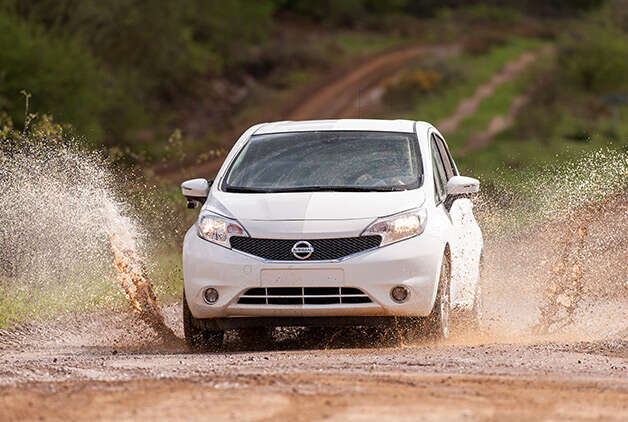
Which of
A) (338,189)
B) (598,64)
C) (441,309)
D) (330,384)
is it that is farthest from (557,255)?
(598,64)

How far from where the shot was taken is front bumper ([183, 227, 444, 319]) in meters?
8.34

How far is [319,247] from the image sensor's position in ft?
27.5

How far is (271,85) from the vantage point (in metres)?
49.8

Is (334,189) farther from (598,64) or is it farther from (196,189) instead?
(598,64)

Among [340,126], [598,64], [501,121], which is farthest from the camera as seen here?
[598,64]

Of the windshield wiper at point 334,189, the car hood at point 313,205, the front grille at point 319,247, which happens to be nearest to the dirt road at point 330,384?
the front grille at point 319,247

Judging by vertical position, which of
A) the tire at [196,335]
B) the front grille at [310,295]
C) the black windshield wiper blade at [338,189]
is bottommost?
the tire at [196,335]

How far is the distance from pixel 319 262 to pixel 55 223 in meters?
4.29

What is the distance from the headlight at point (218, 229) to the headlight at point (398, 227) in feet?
2.91

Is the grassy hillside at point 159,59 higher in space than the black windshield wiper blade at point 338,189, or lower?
higher

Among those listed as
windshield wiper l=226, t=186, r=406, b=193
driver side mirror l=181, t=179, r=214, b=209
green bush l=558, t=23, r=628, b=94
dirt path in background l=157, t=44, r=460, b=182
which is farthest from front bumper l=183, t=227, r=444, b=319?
green bush l=558, t=23, r=628, b=94

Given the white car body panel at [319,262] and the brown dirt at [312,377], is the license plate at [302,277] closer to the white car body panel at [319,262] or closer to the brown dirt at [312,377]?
the white car body panel at [319,262]

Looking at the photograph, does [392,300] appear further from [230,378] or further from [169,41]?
[169,41]

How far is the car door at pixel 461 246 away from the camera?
9.30m
